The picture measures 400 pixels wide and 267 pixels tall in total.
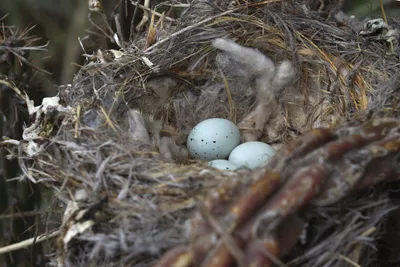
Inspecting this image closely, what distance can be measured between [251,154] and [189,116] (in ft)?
0.94

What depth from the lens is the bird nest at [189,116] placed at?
0.91 m

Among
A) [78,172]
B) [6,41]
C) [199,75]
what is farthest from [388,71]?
[6,41]

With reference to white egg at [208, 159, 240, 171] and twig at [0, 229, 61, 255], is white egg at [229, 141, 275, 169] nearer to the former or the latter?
white egg at [208, 159, 240, 171]

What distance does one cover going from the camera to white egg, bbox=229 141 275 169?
50.4 inches

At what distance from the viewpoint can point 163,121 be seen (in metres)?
1.46

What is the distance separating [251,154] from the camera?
1301 mm

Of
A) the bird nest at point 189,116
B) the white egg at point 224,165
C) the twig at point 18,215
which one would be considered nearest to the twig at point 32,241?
the bird nest at point 189,116

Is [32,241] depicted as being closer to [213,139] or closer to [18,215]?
[18,215]

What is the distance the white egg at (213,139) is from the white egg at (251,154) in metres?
0.04

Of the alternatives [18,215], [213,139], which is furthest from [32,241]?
[213,139]

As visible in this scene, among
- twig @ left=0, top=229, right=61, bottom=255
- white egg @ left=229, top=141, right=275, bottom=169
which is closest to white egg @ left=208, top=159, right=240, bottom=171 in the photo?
white egg @ left=229, top=141, right=275, bottom=169

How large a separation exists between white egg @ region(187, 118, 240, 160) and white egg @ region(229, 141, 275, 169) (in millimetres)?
41

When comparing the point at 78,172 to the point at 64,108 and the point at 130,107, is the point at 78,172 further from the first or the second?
the point at 130,107

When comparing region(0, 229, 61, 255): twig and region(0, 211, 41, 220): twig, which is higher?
region(0, 229, 61, 255): twig
